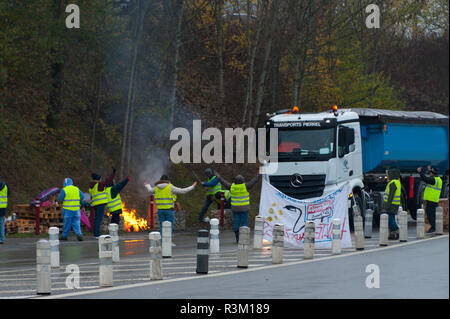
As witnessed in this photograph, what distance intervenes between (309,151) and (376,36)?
24.2 meters

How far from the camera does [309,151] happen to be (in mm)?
26453

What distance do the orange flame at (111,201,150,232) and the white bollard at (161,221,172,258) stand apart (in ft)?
26.1

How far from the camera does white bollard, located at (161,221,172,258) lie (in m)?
19.3

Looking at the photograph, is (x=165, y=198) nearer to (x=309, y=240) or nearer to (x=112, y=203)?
(x=112, y=203)

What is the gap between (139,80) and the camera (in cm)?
3297

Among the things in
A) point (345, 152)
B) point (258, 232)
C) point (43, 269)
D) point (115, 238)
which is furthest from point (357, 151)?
point (43, 269)

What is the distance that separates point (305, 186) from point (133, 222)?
5253 millimetres

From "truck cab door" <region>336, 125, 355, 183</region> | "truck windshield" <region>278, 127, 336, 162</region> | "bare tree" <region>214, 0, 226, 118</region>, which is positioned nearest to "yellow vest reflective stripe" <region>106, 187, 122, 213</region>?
"truck windshield" <region>278, 127, 336, 162</region>

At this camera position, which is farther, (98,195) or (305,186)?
(305,186)

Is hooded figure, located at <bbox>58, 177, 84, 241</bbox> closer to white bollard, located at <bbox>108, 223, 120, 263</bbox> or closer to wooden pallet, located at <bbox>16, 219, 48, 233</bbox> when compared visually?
wooden pallet, located at <bbox>16, 219, 48, 233</bbox>

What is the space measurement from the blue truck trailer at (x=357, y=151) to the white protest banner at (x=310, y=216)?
152cm

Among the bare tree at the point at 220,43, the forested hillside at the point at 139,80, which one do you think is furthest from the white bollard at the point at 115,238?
the bare tree at the point at 220,43
